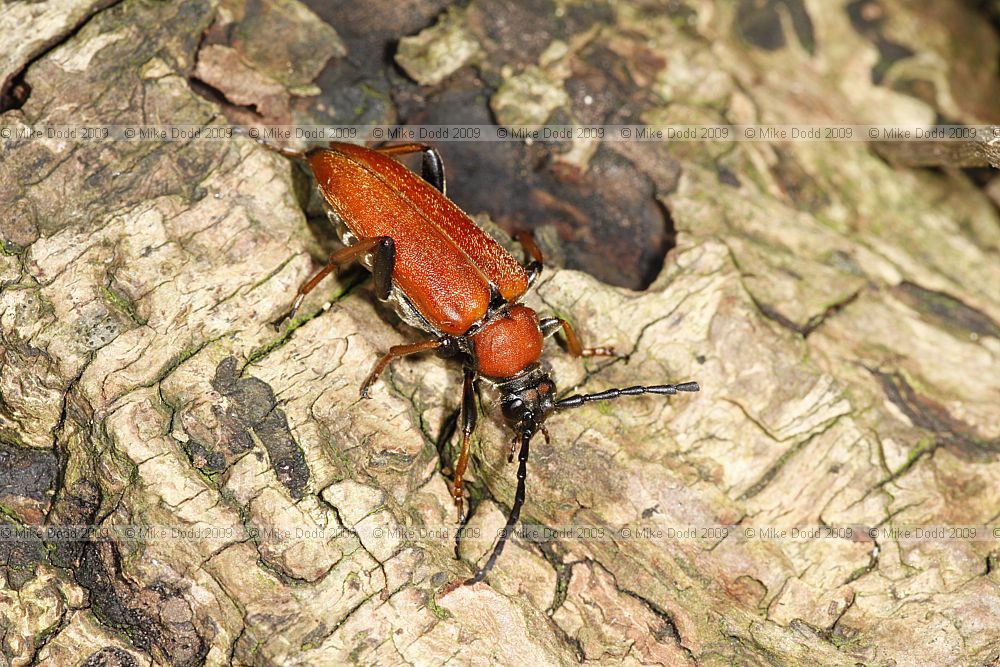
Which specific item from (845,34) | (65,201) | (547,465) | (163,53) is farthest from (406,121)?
(845,34)

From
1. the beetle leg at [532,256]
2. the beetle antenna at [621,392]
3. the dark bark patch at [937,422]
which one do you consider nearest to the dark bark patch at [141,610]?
the beetle antenna at [621,392]

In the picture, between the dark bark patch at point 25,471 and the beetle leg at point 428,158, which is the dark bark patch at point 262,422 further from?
the beetle leg at point 428,158

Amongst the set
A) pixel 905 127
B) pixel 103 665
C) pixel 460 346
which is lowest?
pixel 905 127

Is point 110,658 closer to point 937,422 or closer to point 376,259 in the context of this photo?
point 376,259

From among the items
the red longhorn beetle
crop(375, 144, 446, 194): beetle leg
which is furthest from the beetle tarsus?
crop(375, 144, 446, 194): beetle leg

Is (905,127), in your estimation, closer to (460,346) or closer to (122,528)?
(460,346)

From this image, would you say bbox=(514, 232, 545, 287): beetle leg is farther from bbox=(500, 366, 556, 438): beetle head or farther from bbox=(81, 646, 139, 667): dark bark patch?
bbox=(81, 646, 139, 667): dark bark patch

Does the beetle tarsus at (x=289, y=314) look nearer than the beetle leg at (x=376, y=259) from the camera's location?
Yes

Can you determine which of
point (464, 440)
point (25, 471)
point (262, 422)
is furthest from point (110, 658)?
point (464, 440)
